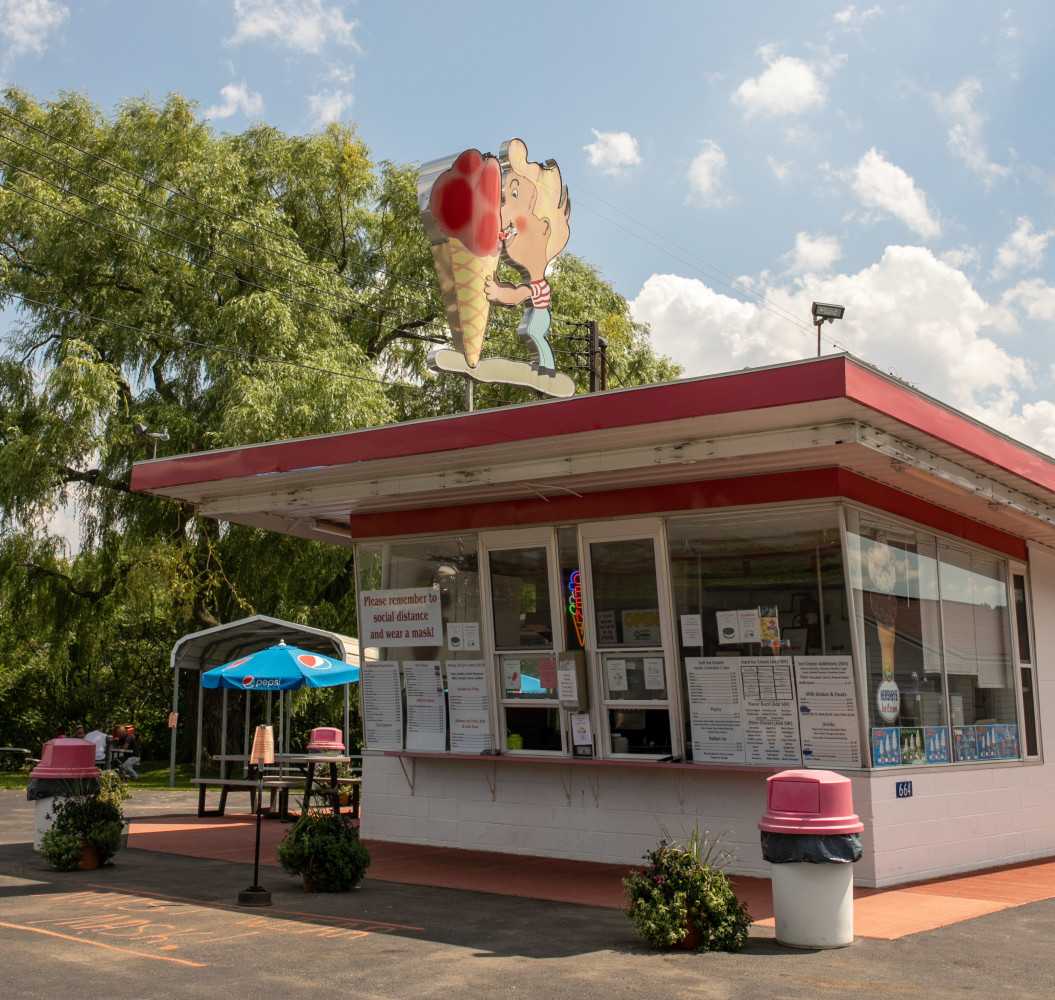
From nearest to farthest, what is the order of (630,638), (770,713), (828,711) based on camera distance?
(828,711), (770,713), (630,638)

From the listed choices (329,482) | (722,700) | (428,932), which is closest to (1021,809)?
(722,700)

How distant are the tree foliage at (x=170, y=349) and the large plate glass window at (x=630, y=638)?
10756mm

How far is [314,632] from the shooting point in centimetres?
1728

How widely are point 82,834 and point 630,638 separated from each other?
17.7ft

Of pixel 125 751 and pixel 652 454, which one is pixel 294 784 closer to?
pixel 125 751

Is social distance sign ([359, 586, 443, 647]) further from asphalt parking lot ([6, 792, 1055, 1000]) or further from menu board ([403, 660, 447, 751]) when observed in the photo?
asphalt parking lot ([6, 792, 1055, 1000])

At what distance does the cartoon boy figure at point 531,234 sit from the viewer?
13.2m

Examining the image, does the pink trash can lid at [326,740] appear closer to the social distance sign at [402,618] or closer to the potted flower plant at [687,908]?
the social distance sign at [402,618]

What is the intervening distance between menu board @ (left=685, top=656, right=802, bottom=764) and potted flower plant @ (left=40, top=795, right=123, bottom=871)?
5.49 m

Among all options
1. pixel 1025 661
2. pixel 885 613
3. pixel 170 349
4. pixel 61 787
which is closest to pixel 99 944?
pixel 61 787

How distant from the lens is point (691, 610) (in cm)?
1066

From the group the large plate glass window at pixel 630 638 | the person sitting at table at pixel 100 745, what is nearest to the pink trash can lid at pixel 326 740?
the person sitting at table at pixel 100 745

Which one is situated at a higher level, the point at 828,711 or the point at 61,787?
the point at 828,711

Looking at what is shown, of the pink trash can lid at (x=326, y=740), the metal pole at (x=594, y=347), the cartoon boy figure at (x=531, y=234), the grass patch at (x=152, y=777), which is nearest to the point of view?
the cartoon boy figure at (x=531, y=234)
